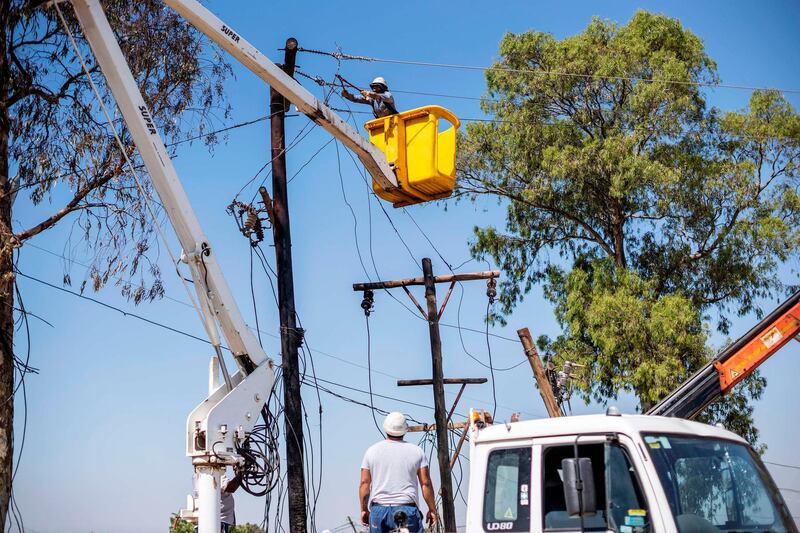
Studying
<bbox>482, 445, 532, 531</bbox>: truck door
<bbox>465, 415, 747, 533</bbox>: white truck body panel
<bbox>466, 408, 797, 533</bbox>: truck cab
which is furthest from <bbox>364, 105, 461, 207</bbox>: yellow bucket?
<bbox>482, 445, 532, 531</bbox>: truck door

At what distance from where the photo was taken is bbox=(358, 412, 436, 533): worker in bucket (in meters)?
7.85

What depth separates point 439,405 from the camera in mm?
18000

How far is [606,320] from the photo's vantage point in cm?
2388

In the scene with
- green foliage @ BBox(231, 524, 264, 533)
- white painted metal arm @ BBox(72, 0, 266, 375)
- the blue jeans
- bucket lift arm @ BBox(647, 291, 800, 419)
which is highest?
white painted metal arm @ BBox(72, 0, 266, 375)

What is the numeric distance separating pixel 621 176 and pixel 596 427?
19100 mm

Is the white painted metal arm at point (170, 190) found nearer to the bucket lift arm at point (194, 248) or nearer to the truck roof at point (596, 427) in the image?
the bucket lift arm at point (194, 248)

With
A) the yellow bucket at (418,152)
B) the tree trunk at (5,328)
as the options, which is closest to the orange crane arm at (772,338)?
the yellow bucket at (418,152)

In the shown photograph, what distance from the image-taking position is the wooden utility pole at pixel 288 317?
42.2 ft

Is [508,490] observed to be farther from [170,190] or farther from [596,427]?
[170,190]

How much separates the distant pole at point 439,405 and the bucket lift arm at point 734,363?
22.9ft

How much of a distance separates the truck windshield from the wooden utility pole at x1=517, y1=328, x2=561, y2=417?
37.4 ft

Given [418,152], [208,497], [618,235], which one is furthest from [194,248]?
[618,235]

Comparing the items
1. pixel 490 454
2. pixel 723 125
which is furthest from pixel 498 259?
pixel 490 454

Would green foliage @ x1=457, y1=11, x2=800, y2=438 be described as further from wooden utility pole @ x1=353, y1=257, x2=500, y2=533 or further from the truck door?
the truck door
